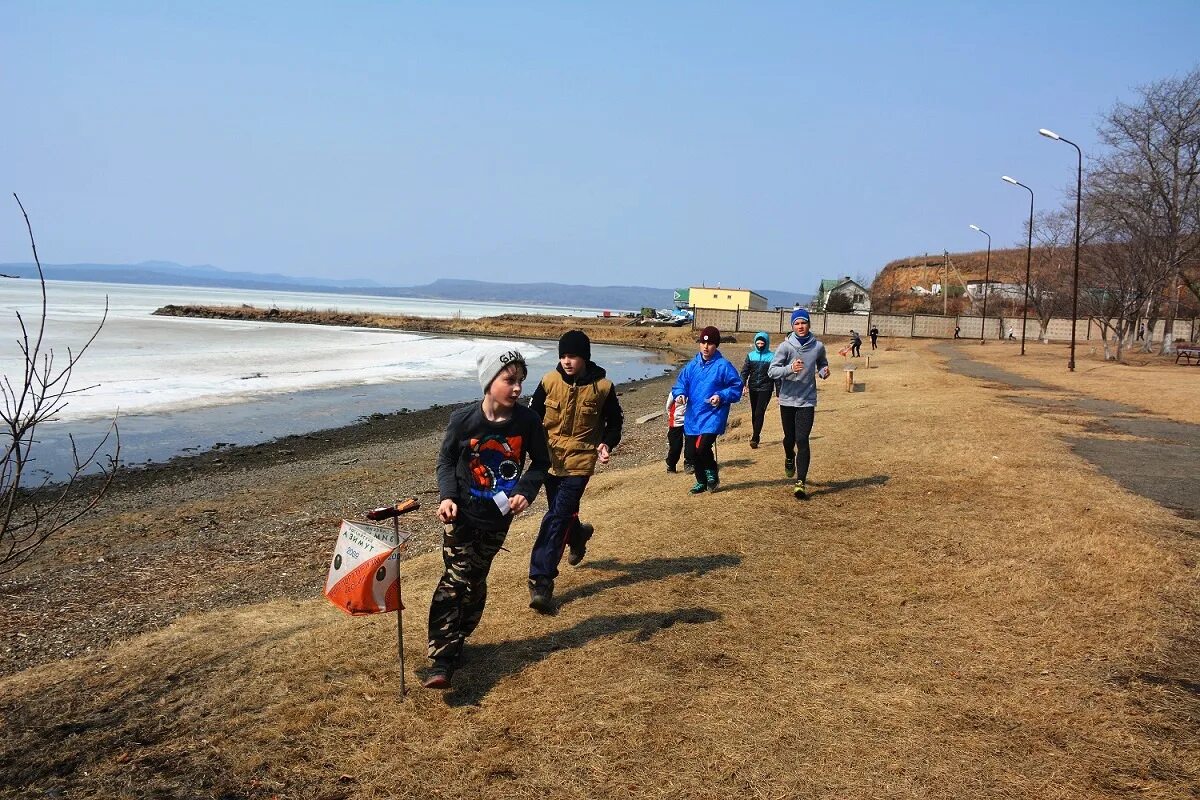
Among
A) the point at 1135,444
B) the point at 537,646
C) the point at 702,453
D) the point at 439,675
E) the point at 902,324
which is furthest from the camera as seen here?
the point at 902,324

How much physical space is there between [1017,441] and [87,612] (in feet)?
40.6

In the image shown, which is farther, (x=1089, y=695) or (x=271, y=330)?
(x=271, y=330)

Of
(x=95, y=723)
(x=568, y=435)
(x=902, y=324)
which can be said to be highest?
(x=902, y=324)

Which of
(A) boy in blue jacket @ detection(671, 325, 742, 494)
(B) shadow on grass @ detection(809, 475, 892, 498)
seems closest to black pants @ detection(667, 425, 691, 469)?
(A) boy in blue jacket @ detection(671, 325, 742, 494)

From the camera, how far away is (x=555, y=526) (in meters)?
5.89

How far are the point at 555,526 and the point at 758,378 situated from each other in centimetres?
744

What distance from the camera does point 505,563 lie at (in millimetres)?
7238

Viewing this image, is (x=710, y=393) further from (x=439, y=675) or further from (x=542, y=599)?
(x=439, y=675)

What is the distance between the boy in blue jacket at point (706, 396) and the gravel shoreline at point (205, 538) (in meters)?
2.43

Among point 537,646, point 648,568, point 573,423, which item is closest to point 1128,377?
point 648,568

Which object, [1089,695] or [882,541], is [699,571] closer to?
[882,541]

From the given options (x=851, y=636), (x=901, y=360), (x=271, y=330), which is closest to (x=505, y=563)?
(x=851, y=636)

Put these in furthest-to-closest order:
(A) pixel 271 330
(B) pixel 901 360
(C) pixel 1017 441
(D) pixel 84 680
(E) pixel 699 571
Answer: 1. (A) pixel 271 330
2. (B) pixel 901 360
3. (C) pixel 1017 441
4. (E) pixel 699 571
5. (D) pixel 84 680

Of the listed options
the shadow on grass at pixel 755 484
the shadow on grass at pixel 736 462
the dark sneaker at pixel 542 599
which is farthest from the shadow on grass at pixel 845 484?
the dark sneaker at pixel 542 599
